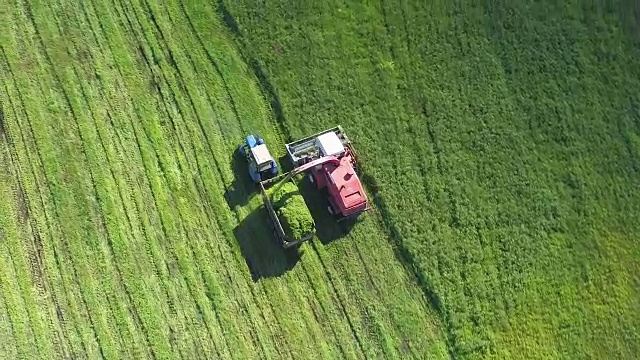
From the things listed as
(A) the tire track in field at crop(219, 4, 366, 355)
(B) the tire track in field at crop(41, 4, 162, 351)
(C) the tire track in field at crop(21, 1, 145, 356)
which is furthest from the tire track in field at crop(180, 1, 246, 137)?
(C) the tire track in field at crop(21, 1, 145, 356)

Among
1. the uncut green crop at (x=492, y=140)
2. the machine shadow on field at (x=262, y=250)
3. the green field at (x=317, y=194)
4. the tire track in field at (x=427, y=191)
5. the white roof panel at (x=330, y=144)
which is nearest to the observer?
the green field at (x=317, y=194)

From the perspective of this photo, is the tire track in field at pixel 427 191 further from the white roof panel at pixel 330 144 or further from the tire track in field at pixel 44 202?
the tire track in field at pixel 44 202

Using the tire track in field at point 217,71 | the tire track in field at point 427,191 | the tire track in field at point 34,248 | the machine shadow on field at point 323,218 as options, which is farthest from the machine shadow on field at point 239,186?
the tire track in field at point 34,248

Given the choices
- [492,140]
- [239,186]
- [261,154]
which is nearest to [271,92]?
[261,154]

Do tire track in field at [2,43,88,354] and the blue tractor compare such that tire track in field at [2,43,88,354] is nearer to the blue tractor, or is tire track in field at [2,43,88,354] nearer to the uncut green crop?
the blue tractor

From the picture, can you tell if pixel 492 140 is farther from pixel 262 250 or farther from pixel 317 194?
pixel 262 250
